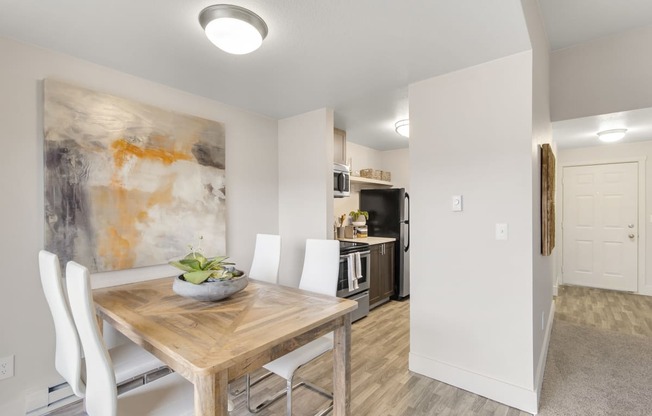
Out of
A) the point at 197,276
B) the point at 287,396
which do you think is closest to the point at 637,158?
the point at 287,396

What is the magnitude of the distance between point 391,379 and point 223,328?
1.56 meters

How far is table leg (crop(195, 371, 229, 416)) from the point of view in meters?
1.05

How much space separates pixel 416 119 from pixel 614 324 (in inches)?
129

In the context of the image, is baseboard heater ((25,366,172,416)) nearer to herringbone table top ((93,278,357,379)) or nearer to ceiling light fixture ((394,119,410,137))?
herringbone table top ((93,278,357,379))

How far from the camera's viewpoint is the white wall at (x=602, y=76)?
2707 mm

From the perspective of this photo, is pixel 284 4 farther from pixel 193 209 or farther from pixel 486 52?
pixel 193 209

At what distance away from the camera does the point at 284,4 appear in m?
1.56

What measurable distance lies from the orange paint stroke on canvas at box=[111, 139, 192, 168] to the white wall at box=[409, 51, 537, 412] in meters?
2.02

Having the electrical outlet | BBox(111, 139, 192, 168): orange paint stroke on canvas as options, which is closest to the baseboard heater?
the electrical outlet

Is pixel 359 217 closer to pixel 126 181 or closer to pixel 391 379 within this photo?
pixel 391 379

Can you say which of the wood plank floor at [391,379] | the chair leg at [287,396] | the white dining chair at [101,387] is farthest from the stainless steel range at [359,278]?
the white dining chair at [101,387]

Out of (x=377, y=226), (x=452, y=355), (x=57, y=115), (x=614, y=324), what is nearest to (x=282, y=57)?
(x=57, y=115)

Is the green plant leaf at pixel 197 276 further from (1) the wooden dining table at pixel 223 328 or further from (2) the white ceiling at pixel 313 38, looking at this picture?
(2) the white ceiling at pixel 313 38

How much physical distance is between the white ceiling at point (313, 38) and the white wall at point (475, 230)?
0.25 meters
